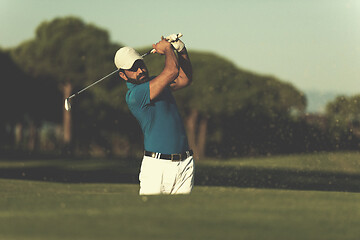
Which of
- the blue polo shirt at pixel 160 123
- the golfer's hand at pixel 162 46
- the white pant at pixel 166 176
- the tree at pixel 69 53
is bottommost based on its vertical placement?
the white pant at pixel 166 176

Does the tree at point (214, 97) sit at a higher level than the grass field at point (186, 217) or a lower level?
higher

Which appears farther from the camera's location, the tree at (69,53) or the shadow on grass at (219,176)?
the tree at (69,53)

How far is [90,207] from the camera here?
7648 mm

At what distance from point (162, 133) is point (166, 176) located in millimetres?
509

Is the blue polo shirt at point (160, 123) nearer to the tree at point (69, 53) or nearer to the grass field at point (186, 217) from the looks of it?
the grass field at point (186, 217)

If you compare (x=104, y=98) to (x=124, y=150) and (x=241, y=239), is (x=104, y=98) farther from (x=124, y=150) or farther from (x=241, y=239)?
(x=241, y=239)

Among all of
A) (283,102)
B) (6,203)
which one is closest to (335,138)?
(283,102)

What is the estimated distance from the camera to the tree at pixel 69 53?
5078 cm

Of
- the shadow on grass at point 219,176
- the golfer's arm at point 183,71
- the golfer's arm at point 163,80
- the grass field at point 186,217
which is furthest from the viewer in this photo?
the shadow on grass at point 219,176

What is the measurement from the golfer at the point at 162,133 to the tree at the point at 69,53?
42.3 metres

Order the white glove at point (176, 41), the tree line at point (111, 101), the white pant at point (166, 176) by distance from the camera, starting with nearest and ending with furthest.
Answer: the white pant at point (166, 176) → the white glove at point (176, 41) → the tree line at point (111, 101)

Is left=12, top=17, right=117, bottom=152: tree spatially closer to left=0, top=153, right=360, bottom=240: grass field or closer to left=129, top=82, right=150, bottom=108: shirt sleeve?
left=0, top=153, right=360, bottom=240: grass field

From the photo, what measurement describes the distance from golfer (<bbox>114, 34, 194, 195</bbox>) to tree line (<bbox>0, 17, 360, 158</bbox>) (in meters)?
29.3

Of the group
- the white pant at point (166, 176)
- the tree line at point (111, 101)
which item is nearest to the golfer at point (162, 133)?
the white pant at point (166, 176)
